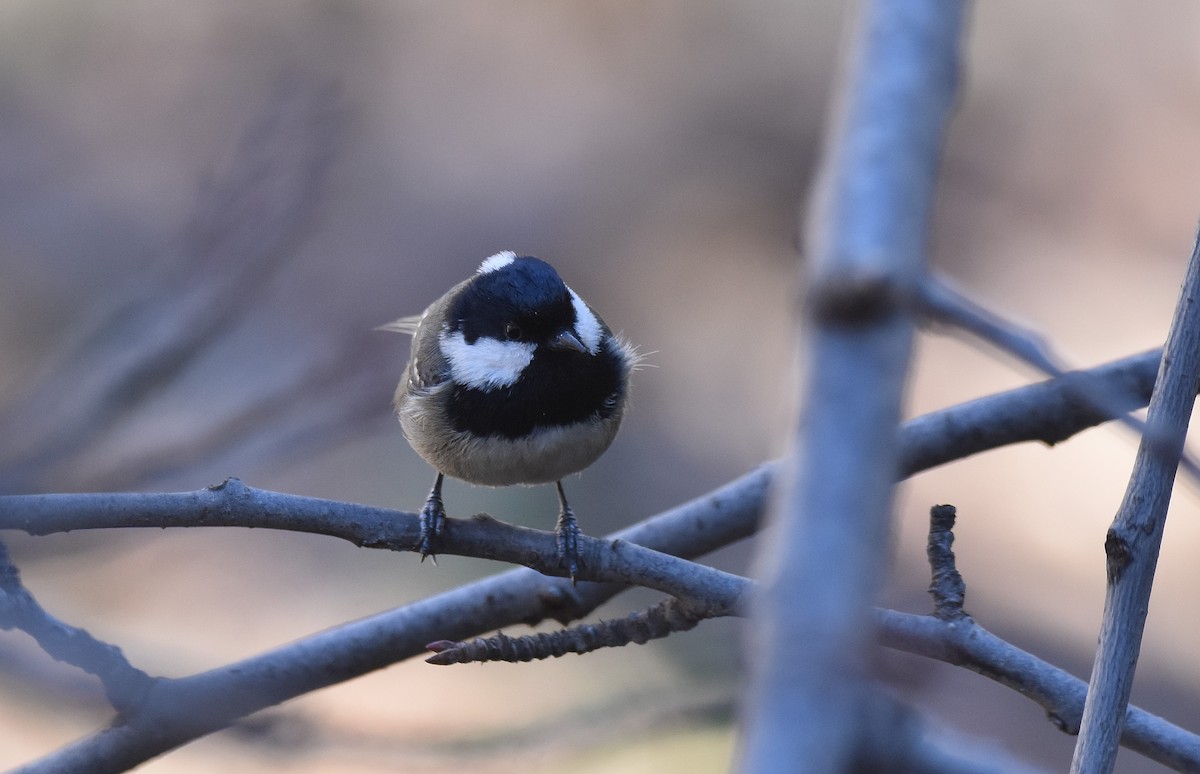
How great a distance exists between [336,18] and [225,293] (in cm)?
546

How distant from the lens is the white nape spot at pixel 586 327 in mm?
2572

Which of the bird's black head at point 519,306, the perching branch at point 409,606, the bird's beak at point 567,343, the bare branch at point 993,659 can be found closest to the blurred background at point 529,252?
the perching branch at point 409,606

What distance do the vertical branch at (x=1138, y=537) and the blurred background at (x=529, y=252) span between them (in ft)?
4.85

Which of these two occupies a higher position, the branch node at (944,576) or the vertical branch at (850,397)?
the branch node at (944,576)

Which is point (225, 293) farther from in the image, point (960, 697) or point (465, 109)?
point (465, 109)

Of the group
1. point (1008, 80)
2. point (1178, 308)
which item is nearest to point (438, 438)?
point (1178, 308)

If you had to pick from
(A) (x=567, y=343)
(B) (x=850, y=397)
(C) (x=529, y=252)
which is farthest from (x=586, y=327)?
(C) (x=529, y=252)

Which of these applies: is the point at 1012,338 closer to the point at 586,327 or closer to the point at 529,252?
the point at 586,327

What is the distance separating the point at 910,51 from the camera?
0.69 meters

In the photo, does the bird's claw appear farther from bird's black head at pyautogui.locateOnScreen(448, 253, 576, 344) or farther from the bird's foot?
bird's black head at pyautogui.locateOnScreen(448, 253, 576, 344)

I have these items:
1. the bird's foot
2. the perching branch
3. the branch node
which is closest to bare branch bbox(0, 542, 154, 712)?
the perching branch

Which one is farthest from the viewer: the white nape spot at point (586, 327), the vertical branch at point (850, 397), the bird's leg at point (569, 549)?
the white nape spot at point (586, 327)

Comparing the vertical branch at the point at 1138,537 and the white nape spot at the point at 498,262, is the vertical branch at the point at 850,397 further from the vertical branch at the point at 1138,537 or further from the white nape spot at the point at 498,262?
the white nape spot at the point at 498,262

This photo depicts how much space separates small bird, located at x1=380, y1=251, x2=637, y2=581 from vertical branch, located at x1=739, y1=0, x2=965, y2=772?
70.0 inches
